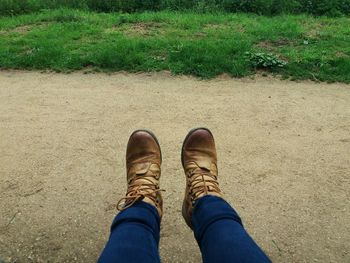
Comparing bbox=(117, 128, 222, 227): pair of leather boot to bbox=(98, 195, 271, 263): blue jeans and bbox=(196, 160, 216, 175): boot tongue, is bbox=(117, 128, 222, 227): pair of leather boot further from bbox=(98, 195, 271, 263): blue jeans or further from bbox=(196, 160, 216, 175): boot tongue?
bbox=(98, 195, 271, 263): blue jeans

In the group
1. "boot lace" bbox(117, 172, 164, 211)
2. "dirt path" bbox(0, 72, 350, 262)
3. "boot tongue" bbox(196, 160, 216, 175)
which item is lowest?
"dirt path" bbox(0, 72, 350, 262)

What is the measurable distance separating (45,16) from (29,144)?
391cm

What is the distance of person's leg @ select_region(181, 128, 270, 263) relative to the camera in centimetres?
173

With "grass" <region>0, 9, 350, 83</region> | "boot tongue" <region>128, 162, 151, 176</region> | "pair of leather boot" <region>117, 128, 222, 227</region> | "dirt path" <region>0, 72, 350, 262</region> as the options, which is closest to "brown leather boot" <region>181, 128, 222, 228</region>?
"pair of leather boot" <region>117, 128, 222, 227</region>

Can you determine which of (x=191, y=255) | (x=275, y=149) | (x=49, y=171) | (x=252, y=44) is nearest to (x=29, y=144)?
(x=49, y=171)

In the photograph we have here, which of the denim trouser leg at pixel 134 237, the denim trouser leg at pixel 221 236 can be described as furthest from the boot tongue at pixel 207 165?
the denim trouser leg at pixel 134 237

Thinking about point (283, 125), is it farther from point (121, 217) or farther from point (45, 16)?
point (45, 16)

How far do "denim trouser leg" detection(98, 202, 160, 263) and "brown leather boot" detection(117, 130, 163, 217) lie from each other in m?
0.09

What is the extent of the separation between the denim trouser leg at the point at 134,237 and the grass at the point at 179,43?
304 cm

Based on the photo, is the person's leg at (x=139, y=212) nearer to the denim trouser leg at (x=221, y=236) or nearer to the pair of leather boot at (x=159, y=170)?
the pair of leather boot at (x=159, y=170)

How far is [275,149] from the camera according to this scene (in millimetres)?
3592

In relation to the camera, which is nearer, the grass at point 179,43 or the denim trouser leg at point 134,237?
the denim trouser leg at point 134,237

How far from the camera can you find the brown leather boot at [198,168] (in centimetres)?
231

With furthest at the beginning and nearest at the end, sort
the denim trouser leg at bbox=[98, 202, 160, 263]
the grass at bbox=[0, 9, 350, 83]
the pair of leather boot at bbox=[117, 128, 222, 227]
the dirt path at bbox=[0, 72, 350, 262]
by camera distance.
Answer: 1. the grass at bbox=[0, 9, 350, 83]
2. the dirt path at bbox=[0, 72, 350, 262]
3. the pair of leather boot at bbox=[117, 128, 222, 227]
4. the denim trouser leg at bbox=[98, 202, 160, 263]
